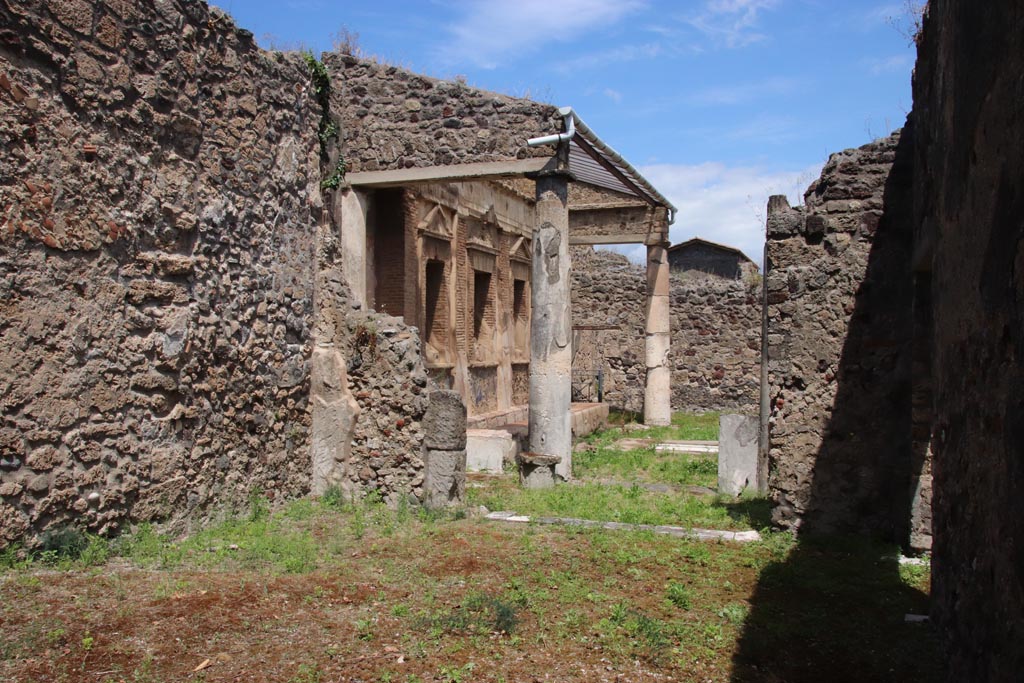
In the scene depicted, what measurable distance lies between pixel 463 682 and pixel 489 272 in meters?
11.1

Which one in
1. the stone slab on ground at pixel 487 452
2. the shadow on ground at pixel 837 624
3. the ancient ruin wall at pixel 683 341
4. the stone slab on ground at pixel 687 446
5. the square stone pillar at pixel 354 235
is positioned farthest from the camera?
the ancient ruin wall at pixel 683 341

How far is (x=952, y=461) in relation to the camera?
147 inches

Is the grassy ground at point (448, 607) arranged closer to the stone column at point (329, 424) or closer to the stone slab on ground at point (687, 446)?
the stone column at point (329, 424)

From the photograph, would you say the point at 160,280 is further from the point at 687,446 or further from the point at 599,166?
the point at 687,446

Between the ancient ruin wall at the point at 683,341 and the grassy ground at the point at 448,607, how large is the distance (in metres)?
13.2

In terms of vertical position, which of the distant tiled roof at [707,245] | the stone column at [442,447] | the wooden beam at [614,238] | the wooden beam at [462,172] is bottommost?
the stone column at [442,447]

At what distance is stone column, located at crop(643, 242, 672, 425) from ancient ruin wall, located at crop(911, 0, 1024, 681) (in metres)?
12.0

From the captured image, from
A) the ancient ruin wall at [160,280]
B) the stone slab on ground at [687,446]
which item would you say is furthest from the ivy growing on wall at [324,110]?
the stone slab on ground at [687,446]

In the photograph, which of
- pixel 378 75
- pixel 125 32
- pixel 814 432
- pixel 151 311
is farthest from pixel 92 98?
pixel 814 432

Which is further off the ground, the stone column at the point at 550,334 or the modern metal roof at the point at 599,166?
the modern metal roof at the point at 599,166

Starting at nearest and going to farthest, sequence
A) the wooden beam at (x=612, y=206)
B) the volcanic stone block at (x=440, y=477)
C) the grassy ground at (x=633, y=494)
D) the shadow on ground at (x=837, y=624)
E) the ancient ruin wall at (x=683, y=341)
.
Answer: the shadow on ground at (x=837, y=624) < the volcanic stone block at (x=440, y=477) < the grassy ground at (x=633, y=494) < the wooden beam at (x=612, y=206) < the ancient ruin wall at (x=683, y=341)

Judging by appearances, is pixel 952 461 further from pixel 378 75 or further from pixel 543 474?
pixel 378 75

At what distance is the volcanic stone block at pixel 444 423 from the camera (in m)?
7.36

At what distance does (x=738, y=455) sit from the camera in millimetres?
9062
